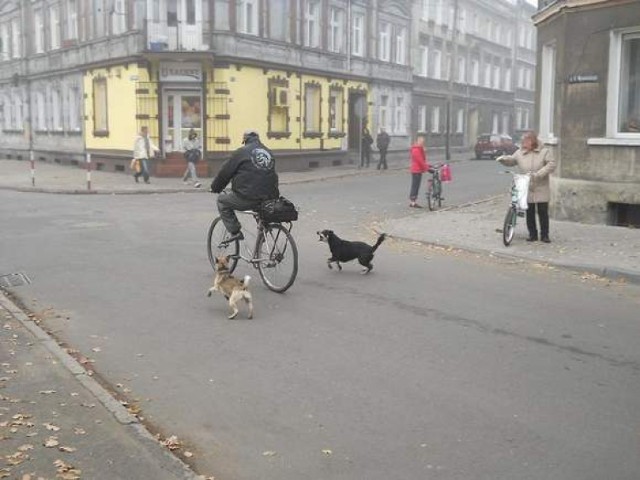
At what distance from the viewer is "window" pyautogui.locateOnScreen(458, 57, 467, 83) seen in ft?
172

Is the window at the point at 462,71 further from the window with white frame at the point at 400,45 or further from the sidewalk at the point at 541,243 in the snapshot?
the sidewalk at the point at 541,243

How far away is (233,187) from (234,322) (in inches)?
78.4

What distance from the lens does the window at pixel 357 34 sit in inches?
1468

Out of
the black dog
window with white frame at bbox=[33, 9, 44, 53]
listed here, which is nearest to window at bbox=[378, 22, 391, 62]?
window with white frame at bbox=[33, 9, 44, 53]

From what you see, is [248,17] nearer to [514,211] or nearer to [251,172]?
[514,211]

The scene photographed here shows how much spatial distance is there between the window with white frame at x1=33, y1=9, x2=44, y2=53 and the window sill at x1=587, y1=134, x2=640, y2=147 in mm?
30218

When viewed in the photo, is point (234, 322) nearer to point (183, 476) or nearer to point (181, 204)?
point (183, 476)

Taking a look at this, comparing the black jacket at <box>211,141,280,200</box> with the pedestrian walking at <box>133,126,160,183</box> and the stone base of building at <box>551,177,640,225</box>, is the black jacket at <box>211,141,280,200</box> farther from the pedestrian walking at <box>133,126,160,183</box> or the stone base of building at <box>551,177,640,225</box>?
the pedestrian walking at <box>133,126,160,183</box>

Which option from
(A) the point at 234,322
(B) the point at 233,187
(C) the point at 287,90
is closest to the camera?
(A) the point at 234,322

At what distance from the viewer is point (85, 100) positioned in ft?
107

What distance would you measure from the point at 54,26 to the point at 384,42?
54.0 ft

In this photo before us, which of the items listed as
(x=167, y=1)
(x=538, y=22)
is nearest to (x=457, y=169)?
(x=167, y=1)

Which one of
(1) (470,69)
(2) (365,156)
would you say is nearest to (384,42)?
(2) (365,156)

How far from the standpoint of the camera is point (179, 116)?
93.5ft
